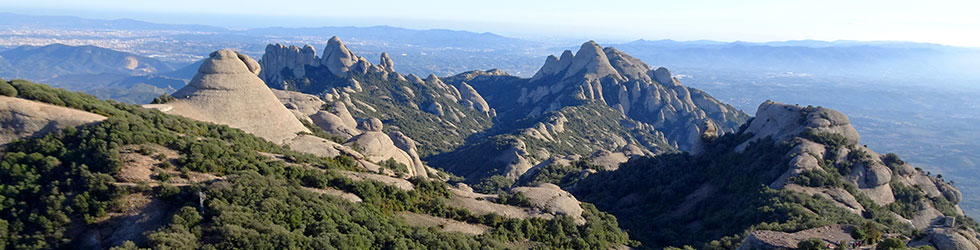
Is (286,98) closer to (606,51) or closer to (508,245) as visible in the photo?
(508,245)

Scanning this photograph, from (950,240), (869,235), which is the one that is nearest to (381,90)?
(869,235)

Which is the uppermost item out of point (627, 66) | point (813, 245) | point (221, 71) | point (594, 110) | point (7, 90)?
point (7, 90)

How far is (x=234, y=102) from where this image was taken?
155ft

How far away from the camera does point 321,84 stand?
5950 inches

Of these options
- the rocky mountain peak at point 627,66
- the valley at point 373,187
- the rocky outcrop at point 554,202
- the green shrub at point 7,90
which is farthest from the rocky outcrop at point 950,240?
the rocky mountain peak at point 627,66

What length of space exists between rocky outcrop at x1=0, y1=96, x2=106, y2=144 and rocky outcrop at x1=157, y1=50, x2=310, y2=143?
1463cm

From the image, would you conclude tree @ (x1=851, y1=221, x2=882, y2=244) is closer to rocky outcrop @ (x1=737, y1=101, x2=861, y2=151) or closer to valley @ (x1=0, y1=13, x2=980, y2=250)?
valley @ (x1=0, y1=13, x2=980, y2=250)

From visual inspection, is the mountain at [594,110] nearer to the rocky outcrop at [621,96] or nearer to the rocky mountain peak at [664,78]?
the rocky outcrop at [621,96]

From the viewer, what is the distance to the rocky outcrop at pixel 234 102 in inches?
1770

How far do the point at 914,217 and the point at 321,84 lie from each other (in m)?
139

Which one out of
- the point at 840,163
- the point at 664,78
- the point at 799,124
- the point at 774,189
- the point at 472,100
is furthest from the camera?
the point at 664,78

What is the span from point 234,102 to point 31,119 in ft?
67.1

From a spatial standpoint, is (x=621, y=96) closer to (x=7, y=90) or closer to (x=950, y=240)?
(x=950, y=240)

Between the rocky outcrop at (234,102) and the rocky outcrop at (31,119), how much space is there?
14629 mm
